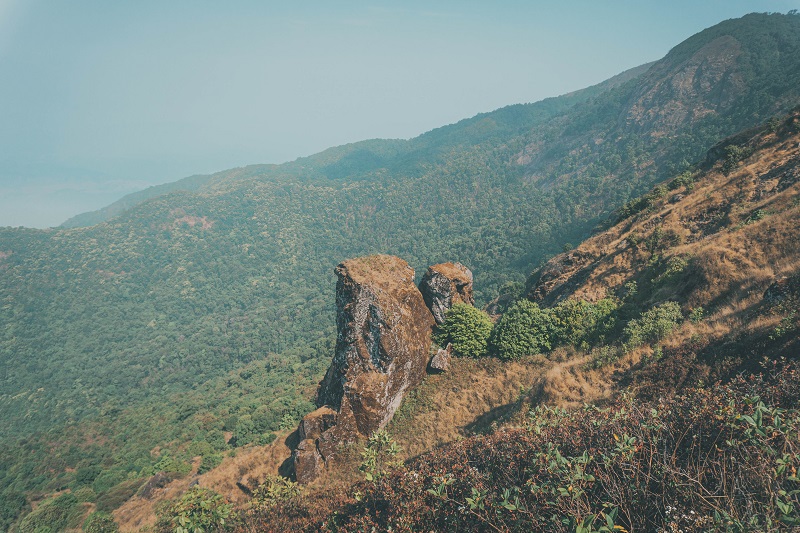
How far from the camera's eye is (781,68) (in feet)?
380

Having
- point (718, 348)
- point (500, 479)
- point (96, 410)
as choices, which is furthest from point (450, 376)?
point (96, 410)

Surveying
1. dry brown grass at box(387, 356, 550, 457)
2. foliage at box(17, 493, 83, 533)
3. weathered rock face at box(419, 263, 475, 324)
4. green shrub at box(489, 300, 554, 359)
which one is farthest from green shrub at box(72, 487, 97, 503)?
green shrub at box(489, 300, 554, 359)

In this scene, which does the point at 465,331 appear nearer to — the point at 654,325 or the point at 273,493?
the point at 654,325

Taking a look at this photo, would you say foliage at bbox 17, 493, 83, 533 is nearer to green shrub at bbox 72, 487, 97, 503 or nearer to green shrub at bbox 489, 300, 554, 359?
green shrub at bbox 72, 487, 97, 503

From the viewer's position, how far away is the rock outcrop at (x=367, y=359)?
2409 centimetres

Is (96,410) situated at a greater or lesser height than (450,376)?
lesser

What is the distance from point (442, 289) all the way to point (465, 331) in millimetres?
4359

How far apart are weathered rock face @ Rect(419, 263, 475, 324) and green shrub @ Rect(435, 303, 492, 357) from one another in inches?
31.9

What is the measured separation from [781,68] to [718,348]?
16751cm

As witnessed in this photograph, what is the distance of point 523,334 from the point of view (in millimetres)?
26578

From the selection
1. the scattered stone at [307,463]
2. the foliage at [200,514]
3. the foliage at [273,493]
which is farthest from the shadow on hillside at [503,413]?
the foliage at [200,514]

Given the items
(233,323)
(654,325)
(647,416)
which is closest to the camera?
(647,416)

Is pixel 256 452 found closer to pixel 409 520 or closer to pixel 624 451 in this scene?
pixel 409 520

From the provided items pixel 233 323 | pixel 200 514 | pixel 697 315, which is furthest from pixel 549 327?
pixel 233 323
